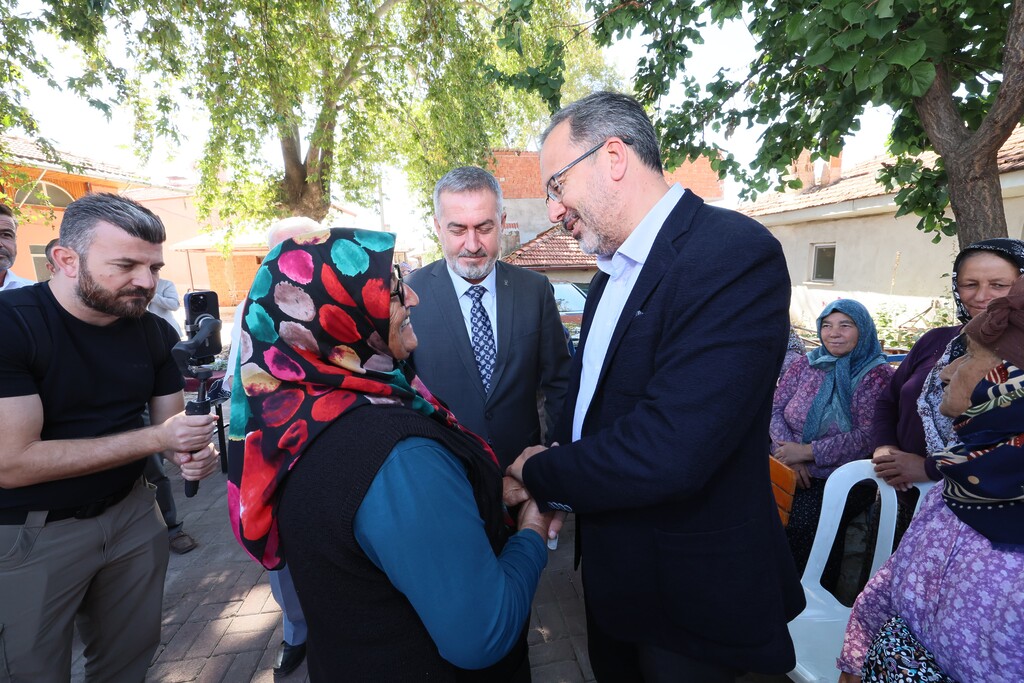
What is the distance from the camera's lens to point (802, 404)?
3.49m

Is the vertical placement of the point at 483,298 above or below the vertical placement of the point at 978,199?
below

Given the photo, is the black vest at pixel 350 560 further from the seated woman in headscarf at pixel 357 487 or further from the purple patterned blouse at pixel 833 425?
the purple patterned blouse at pixel 833 425

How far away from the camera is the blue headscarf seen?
3.28 metres

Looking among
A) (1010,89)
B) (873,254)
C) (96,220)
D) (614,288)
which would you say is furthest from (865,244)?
(96,220)

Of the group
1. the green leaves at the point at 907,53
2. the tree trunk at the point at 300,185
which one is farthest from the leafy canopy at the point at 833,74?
the tree trunk at the point at 300,185

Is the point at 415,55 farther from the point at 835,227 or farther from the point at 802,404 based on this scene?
the point at 835,227

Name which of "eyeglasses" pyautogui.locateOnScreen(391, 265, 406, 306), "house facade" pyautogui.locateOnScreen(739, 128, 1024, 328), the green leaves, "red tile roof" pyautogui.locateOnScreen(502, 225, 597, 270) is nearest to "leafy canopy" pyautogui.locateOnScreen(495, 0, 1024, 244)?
the green leaves

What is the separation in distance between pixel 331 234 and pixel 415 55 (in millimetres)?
8819

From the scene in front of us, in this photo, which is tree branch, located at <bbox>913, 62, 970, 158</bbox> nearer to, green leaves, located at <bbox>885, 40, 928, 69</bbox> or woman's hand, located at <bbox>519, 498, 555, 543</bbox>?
green leaves, located at <bbox>885, 40, 928, 69</bbox>

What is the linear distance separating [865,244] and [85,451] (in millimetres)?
11829

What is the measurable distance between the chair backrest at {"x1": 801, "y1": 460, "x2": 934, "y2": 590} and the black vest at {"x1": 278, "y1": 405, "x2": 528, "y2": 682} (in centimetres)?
207

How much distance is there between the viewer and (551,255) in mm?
14875

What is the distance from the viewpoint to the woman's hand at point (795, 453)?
127 inches

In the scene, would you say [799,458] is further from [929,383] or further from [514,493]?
[514,493]
